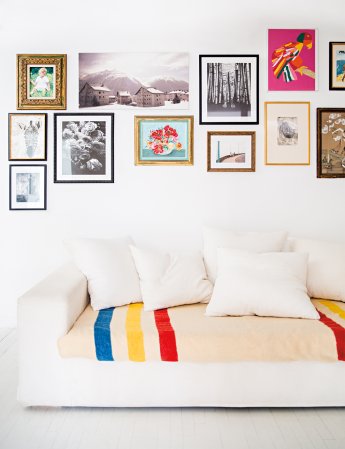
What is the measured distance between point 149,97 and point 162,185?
0.69 metres

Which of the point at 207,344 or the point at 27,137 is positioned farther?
the point at 27,137

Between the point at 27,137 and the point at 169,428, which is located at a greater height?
the point at 27,137

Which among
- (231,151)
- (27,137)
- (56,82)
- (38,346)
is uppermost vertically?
(56,82)

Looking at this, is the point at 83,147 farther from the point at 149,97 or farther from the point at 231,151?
the point at 231,151

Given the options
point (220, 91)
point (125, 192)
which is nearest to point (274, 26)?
point (220, 91)

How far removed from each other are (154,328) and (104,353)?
0.94 ft

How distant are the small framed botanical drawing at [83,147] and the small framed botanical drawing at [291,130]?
1225mm

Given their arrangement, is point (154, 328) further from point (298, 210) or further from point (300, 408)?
point (298, 210)

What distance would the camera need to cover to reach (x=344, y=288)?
9.87 ft

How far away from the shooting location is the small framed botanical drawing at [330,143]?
366cm

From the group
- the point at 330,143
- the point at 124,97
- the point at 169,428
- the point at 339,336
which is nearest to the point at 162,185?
the point at 124,97

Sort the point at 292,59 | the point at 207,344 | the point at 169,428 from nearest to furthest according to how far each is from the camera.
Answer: the point at 169,428 → the point at 207,344 → the point at 292,59

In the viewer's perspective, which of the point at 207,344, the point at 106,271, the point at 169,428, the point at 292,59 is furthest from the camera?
the point at 292,59

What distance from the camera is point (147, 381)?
238cm
